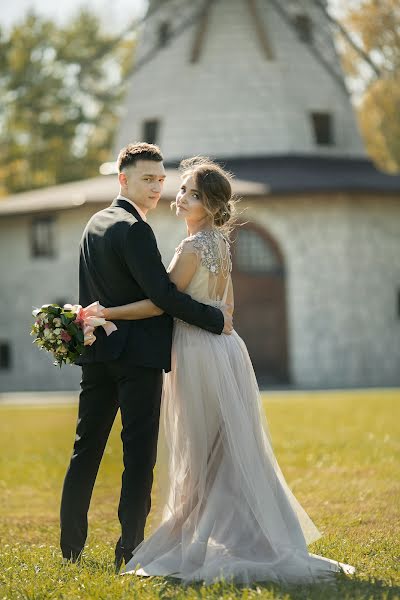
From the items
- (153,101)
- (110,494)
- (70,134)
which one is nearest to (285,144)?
(153,101)

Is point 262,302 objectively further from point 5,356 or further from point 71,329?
point 71,329

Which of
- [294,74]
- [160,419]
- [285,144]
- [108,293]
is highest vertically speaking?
[294,74]

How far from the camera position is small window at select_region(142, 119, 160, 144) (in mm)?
31141

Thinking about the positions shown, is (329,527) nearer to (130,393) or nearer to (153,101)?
(130,393)

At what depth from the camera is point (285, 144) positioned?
99.9 ft

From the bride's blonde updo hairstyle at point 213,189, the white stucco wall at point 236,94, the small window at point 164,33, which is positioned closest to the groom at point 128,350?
the bride's blonde updo hairstyle at point 213,189

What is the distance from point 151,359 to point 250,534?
107cm

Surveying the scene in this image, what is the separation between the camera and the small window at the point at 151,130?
31.1m

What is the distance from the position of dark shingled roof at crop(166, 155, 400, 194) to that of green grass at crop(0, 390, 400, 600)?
36.6 ft

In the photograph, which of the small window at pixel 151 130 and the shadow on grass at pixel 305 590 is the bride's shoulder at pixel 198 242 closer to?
the shadow on grass at pixel 305 590

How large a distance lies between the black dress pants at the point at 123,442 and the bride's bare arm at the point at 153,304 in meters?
0.26

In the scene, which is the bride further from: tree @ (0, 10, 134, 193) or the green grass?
tree @ (0, 10, 134, 193)

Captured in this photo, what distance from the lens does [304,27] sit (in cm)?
3188

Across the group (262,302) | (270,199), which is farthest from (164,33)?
(262,302)
